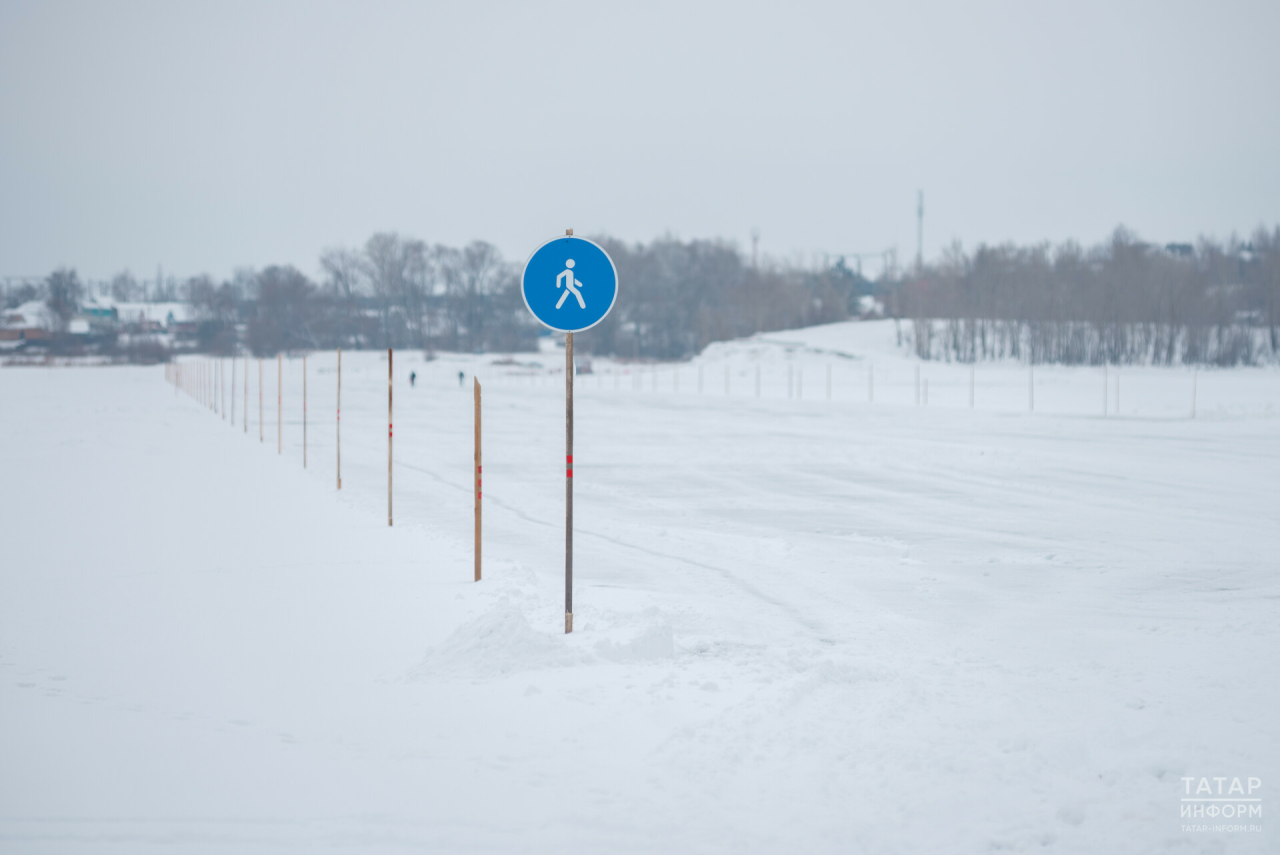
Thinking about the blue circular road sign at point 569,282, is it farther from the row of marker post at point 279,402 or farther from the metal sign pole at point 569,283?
the row of marker post at point 279,402

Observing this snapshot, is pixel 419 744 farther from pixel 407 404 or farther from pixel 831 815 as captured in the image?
pixel 407 404

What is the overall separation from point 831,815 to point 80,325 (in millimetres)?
138899

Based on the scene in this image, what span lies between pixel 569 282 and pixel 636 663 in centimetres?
281

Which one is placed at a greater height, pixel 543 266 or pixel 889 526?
pixel 543 266

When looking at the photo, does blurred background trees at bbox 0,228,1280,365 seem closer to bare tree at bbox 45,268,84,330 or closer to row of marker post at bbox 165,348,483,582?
bare tree at bbox 45,268,84,330

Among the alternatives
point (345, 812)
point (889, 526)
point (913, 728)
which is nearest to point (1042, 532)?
point (889, 526)

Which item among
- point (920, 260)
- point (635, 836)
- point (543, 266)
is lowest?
point (635, 836)

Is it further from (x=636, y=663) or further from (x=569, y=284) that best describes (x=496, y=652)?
(x=569, y=284)

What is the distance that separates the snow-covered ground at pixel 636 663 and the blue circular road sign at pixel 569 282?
2.28 metres

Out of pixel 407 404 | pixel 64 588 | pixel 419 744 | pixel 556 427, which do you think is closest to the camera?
pixel 419 744

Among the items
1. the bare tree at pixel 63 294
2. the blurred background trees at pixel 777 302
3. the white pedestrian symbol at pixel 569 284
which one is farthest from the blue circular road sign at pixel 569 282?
the bare tree at pixel 63 294

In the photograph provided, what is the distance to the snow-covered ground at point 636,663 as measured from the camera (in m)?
4.59

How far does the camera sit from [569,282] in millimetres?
7234

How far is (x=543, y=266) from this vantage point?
7223 millimetres
